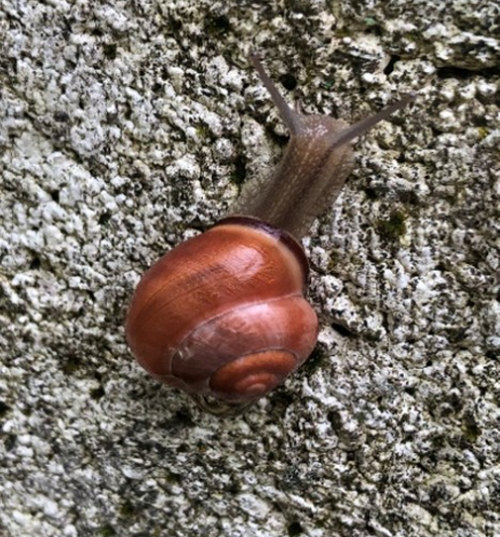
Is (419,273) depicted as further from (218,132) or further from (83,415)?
(83,415)

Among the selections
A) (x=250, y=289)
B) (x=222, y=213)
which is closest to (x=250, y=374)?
(x=250, y=289)

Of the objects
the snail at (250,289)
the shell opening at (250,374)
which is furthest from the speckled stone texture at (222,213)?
the shell opening at (250,374)

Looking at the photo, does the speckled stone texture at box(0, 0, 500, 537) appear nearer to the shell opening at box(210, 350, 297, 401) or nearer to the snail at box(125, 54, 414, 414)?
the snail at box(125, 54, 414, 414)

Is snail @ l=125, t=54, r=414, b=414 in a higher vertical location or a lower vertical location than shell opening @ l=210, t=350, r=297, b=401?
higher

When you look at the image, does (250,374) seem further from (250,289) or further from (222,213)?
(222,213)

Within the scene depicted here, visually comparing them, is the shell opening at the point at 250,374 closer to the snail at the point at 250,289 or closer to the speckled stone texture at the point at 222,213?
the snail at the point at 250,289

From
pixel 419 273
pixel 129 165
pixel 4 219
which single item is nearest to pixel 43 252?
pixel 4 219

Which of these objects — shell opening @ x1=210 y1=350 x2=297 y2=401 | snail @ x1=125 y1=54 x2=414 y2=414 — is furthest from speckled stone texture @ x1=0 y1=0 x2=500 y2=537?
shell opening @ x1=210 y1=350 x2=297 y2=401
